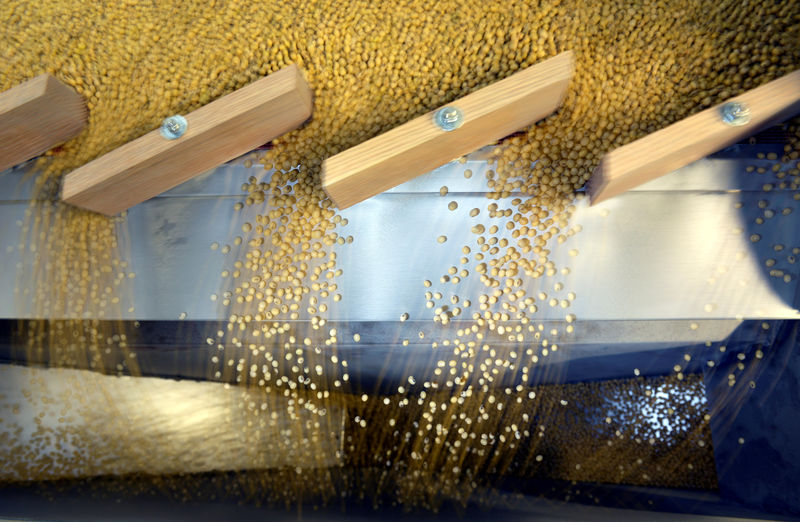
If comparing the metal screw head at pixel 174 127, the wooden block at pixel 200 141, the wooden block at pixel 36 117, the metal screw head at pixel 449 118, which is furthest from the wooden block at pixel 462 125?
the wooden block at pixel 36 117

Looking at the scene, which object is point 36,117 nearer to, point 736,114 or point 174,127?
point 174,127

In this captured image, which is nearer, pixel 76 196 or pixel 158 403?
pixel 76 196

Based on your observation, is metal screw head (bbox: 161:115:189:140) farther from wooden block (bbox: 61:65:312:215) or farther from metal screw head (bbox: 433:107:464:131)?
metal screw head (bbox: 433:107:464:131)

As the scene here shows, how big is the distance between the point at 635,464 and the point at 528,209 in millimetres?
982

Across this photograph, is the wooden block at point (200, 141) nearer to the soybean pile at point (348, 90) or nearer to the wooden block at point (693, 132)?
the soybean pile at point (348, 90)

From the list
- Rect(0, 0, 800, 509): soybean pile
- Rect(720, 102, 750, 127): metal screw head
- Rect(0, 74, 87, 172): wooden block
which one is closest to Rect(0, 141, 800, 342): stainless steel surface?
Rect(0, 0, 800, 509): soybean pile

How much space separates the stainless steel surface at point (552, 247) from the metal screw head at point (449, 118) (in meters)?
0.24

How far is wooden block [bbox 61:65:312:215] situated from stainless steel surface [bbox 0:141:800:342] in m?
0.12

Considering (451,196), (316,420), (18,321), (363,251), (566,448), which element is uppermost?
(451,196)

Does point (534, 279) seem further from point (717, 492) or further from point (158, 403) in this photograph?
point (158, 403)

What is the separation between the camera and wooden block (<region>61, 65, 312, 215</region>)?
1.11m

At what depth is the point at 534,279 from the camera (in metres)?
1.32

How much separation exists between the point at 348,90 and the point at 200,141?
333 millimetres

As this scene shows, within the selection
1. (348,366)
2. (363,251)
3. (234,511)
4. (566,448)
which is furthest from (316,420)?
(566,448)
